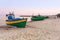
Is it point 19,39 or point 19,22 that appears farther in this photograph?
point 19,22

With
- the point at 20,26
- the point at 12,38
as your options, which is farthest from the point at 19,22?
the point at 12,38

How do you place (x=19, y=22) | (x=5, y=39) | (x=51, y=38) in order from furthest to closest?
1. (x=19, y=22)
2. (x=51, y=38)
3. (x=5, y=39)

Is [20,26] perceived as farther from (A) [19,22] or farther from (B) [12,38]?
(B) [12,38]

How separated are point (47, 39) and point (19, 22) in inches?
409

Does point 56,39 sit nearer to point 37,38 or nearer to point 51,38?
point 51,38

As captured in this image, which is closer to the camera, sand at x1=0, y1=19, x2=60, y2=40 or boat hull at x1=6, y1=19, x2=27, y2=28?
sand at x1=0, y1=19, x2=60, y2=40

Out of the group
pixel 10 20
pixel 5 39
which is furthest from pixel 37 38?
pixel 10 20

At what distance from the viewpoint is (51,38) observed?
51.3ft

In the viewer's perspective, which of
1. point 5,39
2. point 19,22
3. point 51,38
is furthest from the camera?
point 19,22

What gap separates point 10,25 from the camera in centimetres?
2555

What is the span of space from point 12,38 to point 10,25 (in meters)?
10.6

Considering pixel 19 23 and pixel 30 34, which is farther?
pixel 19 23

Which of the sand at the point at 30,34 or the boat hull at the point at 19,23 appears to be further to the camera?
the boat hull at the point at 19,23

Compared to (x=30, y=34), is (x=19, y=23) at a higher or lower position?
higher
